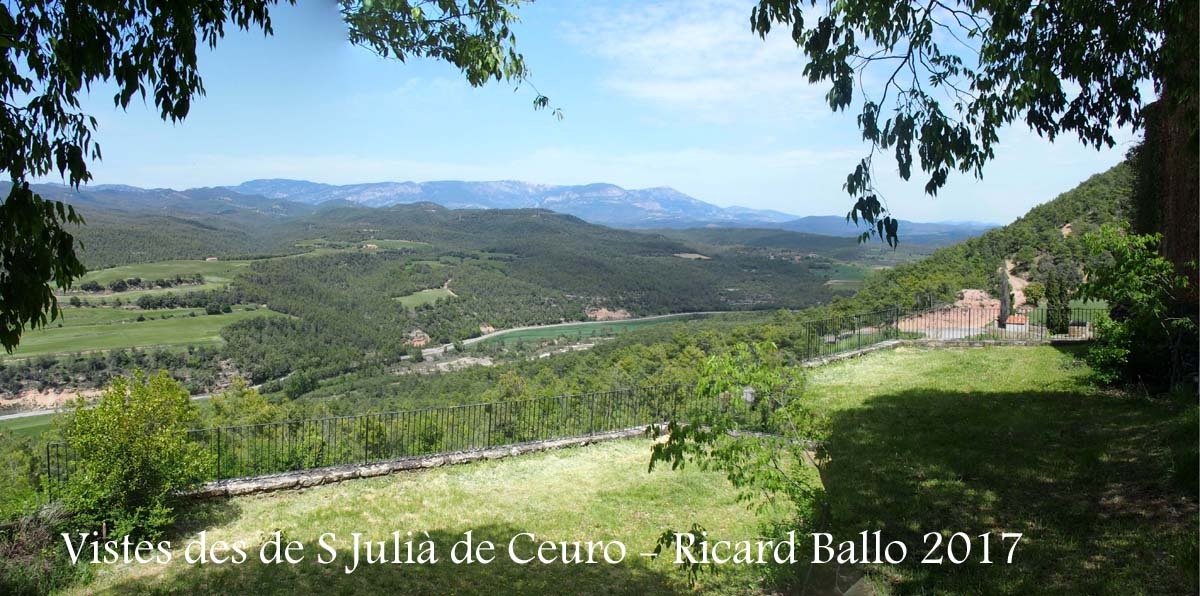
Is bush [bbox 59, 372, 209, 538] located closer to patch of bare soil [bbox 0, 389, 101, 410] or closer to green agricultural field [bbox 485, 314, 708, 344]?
patch of bare soil [bbox 0, 389, 101, 410]

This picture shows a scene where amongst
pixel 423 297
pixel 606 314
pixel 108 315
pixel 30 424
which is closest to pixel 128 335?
pixel 108 315

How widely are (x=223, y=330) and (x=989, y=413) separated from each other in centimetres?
6724

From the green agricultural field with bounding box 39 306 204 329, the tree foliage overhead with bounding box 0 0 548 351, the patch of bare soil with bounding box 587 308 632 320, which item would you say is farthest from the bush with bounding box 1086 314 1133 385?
the patch of bare soil with bounding box 587 308 632 320

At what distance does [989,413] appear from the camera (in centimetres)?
877

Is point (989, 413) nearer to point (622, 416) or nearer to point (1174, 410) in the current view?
point (1174, 410)

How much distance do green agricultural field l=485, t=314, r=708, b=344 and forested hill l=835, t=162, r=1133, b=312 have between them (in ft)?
146

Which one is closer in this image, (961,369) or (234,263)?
(961,369)

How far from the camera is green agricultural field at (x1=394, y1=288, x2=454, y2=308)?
88438mm

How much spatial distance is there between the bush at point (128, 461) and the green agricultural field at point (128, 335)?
55861 millimetres

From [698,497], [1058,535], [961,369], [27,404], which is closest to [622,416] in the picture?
[698,497]

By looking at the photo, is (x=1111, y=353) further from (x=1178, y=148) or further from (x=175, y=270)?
(x=175, y=270)

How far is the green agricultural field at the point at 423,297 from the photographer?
88.4m

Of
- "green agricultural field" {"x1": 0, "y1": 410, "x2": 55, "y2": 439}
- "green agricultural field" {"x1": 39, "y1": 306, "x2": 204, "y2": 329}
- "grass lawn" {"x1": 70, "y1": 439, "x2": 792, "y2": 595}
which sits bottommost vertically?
"green agricultural field" {"x1": 0, "y1": 410, "x2": 55, "y2": 439}

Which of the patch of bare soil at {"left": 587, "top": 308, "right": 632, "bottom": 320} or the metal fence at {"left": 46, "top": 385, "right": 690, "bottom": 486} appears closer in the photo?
the metal fence at {"left": 46, "top": 385, "right": 690, "bottom": 486}
